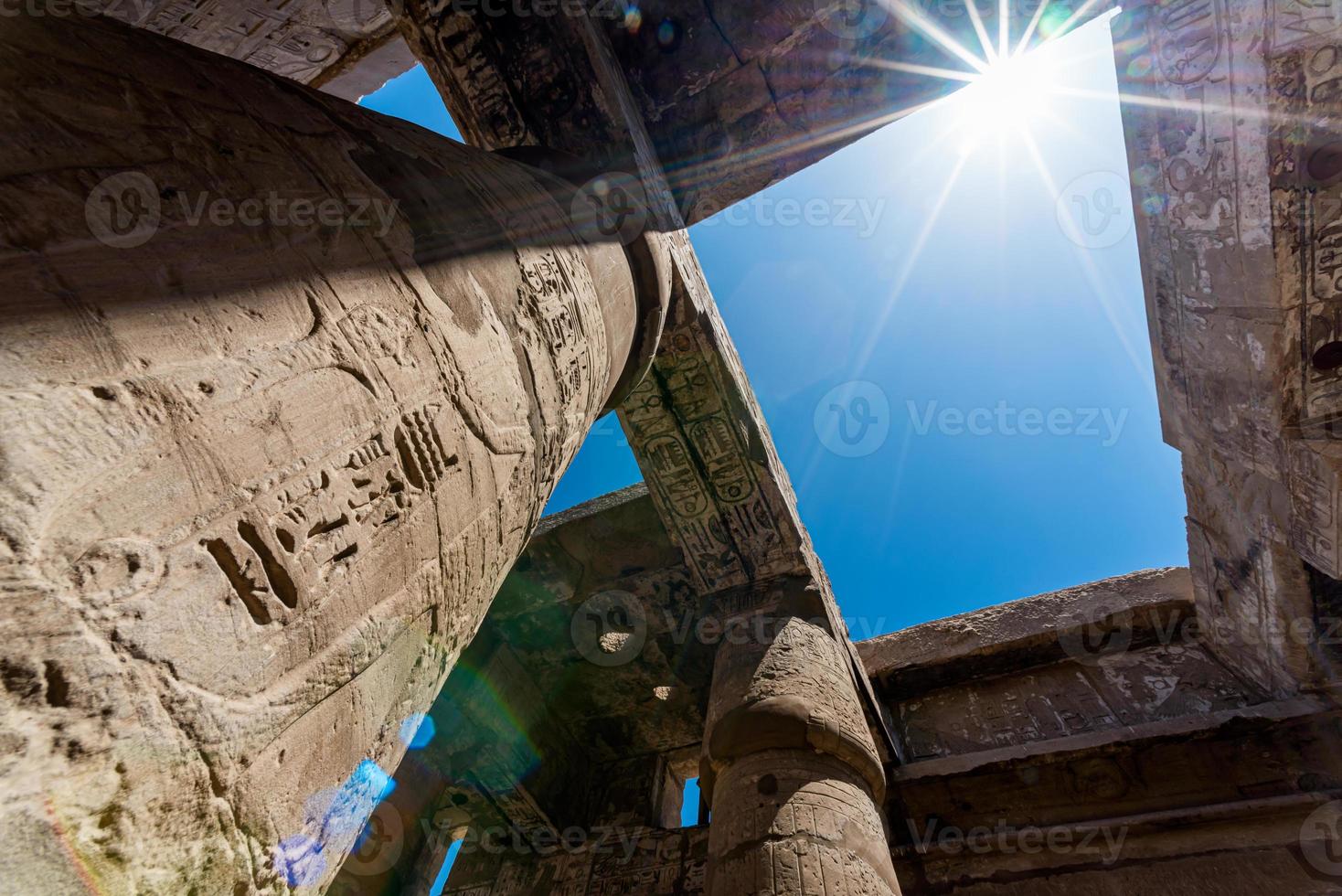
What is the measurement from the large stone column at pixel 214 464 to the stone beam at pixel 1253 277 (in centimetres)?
321

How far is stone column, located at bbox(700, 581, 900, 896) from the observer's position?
2189mm

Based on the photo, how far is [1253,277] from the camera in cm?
261

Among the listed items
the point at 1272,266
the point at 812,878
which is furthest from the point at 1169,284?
the point at 812,878

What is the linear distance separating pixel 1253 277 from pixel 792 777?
2970mm

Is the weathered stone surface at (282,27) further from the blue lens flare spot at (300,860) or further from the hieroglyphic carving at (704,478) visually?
the blue lens flare spot at (300,860)

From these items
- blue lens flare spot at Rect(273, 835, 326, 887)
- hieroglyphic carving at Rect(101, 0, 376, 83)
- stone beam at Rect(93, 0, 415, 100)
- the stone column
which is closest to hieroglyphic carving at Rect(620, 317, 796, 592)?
the stone column

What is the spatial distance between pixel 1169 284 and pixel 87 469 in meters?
4.15

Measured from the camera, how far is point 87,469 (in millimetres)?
675

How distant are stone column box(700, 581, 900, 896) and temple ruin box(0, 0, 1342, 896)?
0.02 meters

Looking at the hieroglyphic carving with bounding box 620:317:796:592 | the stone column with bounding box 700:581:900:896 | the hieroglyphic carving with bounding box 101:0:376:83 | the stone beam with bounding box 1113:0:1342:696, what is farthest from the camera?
the hieroglyphic carving with bounding box 101:0:376:83

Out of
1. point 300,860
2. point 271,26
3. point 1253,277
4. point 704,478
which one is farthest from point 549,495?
point 271,26

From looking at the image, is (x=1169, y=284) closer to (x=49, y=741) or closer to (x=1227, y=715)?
(x=1227, y=715)

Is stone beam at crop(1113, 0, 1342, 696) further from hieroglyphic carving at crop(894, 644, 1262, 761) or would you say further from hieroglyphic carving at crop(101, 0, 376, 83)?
hieroglyphic carving at crop(101, 0, 376, 83)

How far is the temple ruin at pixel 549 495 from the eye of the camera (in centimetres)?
74
